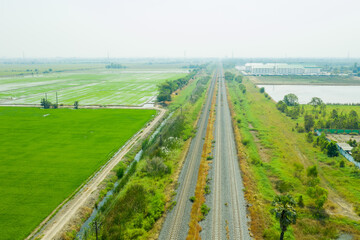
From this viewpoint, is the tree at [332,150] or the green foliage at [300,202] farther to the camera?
the tree at [332,150]

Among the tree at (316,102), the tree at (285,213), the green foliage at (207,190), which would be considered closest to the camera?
the tree at (285,213)

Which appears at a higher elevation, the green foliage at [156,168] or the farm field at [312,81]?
the farm field at [312,81]

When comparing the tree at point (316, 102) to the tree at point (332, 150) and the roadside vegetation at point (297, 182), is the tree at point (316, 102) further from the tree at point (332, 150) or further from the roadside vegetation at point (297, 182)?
the tree at point (332, 150)

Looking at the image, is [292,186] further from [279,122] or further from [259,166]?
[279,122]

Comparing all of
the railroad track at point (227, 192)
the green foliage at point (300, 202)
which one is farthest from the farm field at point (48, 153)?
the green foliage at point (300, 202)

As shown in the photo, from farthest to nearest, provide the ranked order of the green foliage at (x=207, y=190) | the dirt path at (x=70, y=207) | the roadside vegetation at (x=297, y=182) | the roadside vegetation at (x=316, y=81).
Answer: the roadside vegetation at (x=316, y=81), the green foliage at (x=207, y=190), the roadside vegetation at (x=297, y=182), the dirt path at (x=70, y=207)

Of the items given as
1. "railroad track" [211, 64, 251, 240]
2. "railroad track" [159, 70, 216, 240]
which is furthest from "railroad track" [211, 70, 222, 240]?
"railroad track" [159, 70, 216, 240]

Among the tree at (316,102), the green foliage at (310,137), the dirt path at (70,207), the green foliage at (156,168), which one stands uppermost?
the tree at (316,102)
